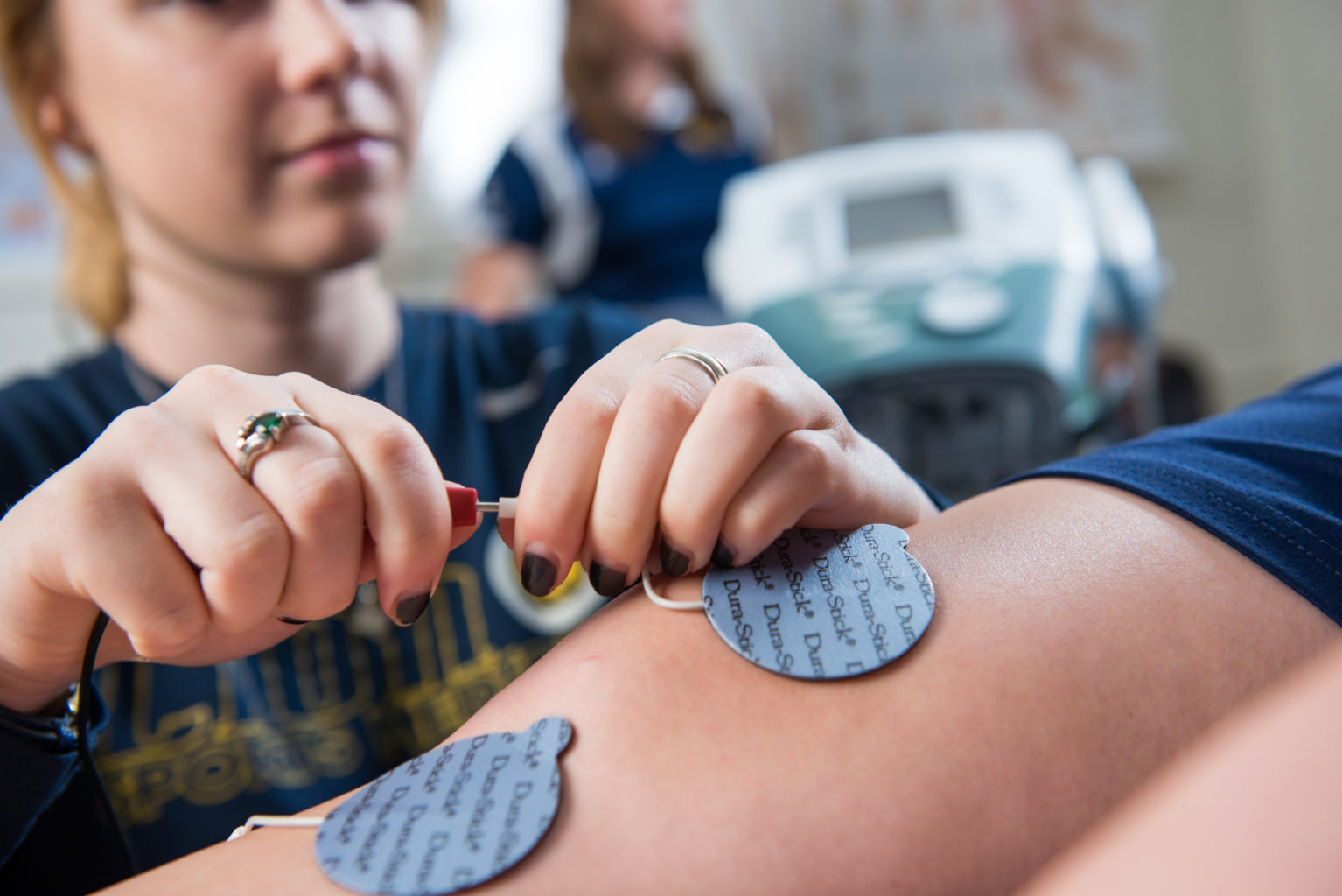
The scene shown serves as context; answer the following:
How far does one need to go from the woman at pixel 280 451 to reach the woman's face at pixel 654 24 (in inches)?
41.0

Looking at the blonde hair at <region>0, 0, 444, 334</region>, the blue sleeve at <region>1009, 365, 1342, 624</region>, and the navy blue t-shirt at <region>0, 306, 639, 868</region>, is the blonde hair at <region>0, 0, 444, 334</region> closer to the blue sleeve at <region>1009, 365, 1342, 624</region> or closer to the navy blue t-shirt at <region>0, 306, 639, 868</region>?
the navy blue t-shirt at <region>0, 306, 639, 868</region>

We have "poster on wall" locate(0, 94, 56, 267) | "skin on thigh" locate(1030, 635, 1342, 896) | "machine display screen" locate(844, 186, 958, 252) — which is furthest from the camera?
"poster on wall" locate(0, 94, 56, 267)

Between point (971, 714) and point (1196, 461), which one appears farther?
point (1196, 461)

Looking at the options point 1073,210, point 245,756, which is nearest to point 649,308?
point 1073,210

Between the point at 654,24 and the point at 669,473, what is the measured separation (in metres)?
1.71

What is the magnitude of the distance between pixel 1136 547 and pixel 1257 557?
5 centimetres

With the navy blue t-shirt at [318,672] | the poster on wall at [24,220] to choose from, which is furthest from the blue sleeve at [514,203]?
the poster on wall at [24,220]

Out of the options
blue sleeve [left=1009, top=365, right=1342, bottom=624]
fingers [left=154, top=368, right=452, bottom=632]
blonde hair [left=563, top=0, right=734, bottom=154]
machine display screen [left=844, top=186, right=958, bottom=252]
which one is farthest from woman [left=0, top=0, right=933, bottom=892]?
blonde hair [left=563, top=0, right=734, bottom=154]

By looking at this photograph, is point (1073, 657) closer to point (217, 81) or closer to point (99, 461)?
point (99, 461)

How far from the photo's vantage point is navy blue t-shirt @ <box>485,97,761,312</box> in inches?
67.5

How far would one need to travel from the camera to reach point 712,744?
1.16 ft

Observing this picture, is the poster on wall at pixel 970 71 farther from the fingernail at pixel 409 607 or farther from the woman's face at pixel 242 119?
the fingernail at pixel 409 607

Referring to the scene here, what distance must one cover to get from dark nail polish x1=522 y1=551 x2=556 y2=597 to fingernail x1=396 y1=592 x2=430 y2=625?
0.05m

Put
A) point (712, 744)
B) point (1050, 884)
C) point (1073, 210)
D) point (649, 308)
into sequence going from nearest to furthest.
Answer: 1. point (1050, 884)
2. point (712, 744)
3. point (1073, 210)
4. point (649, 308)
